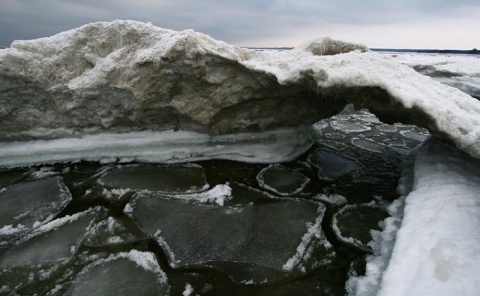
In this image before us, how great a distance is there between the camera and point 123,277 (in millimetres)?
2512

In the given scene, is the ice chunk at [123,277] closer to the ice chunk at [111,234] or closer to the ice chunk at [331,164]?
the ice chunk at [111,234]

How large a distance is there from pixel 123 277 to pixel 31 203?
197 centimetres

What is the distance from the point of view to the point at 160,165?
4.68m

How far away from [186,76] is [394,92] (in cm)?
274

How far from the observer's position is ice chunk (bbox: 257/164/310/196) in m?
3.96

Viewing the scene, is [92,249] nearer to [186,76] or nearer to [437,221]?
[186,76]

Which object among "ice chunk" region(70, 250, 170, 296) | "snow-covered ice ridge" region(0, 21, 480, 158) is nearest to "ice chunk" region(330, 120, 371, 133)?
"snow-covered ice ridge" region(0, 21, 480, 158)

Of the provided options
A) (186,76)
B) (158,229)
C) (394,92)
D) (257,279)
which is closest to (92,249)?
(158,229)

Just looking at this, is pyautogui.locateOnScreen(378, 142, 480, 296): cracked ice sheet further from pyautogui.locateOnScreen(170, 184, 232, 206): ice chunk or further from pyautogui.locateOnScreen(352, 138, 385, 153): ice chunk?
pyautogui.locateOnScreen(352, 138, 385, 153): ice chunk

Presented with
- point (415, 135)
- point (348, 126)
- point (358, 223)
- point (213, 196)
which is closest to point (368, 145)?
point (348, 126)

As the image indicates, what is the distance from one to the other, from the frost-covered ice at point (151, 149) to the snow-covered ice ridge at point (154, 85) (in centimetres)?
15

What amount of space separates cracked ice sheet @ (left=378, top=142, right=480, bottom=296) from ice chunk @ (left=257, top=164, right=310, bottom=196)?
1.44 meters

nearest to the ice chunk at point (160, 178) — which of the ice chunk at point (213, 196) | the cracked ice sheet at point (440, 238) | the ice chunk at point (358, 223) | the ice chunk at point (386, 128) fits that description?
the ice chunk at point (213, 196)

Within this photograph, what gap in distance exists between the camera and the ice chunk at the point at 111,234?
2.94 meters
